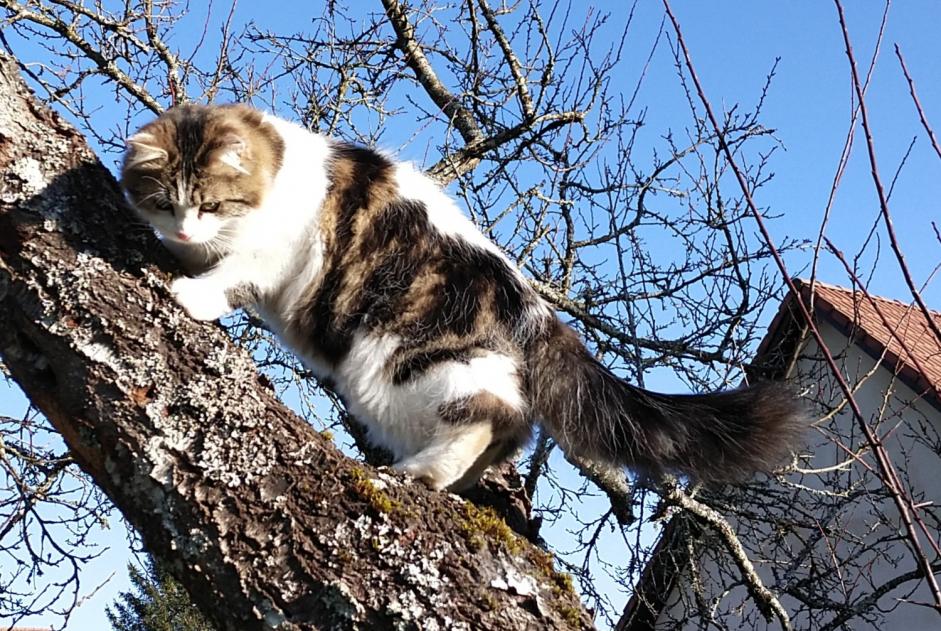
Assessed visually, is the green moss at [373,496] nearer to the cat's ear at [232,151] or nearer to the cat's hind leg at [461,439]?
the cat's hind leg at [461,439]

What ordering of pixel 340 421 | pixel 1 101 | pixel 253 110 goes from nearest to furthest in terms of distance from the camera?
pixel 1 101
pixel 253 110
pixel 340 421

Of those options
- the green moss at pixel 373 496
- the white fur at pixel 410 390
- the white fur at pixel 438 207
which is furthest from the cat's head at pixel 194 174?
the green moss at pixel 373 496

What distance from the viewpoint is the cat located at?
278 centimetres

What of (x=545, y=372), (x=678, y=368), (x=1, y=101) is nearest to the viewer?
(x=1, y=101)

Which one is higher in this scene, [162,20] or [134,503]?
[162,20]

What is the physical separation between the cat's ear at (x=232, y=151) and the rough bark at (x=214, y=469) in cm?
79

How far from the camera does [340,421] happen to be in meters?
4.33

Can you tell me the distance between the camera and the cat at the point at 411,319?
9.11 ft

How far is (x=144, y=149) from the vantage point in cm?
280

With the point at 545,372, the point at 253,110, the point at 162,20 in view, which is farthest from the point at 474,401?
the point at 162,20

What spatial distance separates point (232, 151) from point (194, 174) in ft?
0.46

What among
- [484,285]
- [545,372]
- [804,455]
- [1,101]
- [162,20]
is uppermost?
[162,20]

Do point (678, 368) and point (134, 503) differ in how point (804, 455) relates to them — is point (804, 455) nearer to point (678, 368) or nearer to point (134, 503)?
point (678, 368)

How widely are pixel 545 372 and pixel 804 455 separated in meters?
2.47
